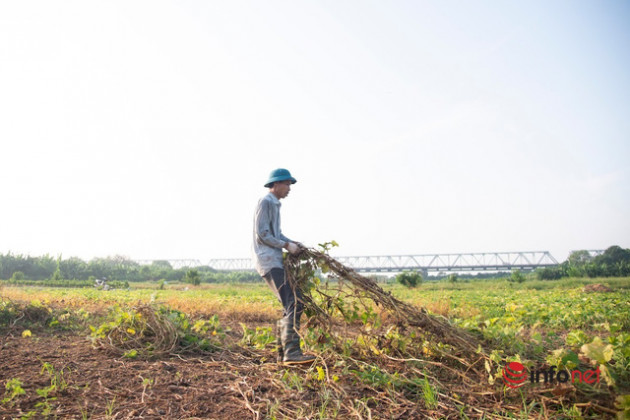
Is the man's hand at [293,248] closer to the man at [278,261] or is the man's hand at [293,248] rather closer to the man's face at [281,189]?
the man at [278,261]

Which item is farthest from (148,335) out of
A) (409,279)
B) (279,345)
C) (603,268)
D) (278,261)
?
(603,268)

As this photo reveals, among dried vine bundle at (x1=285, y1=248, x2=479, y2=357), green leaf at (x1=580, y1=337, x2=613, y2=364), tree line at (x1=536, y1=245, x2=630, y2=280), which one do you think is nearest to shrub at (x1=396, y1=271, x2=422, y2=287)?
tree line at (x1=536, y1=245, x2=630, y2=280)

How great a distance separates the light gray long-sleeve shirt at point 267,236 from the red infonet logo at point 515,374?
7.37ft

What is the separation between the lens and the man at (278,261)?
4.15 meters

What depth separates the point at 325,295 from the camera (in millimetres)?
4363

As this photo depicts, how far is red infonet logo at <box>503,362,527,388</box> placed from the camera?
10.2 ft

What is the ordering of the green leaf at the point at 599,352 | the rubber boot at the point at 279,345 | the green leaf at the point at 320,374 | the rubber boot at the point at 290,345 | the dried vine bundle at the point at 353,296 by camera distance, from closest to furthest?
the green leaf at the point at 599,352 → the green leaf at the point at 320,374 → the dried vine bundle at the point at 353,296 → the rubber boot at the point at 290,345 → the rubber boot at the point at 279,345

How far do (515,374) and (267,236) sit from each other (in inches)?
98.4

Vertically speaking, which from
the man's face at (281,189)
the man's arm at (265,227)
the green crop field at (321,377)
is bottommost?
the green crop field at (321,377)

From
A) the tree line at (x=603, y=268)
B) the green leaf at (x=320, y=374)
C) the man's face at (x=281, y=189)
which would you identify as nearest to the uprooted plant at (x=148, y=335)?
the green leaf at (x=320, y=374)

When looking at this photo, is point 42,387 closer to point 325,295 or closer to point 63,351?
point 63,351

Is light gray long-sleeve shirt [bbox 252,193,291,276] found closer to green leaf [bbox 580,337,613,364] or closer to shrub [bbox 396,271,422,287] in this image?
green leaf [bbox 580,337,613,364]

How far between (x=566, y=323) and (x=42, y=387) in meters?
9.31

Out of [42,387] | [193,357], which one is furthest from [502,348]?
[42,387]
